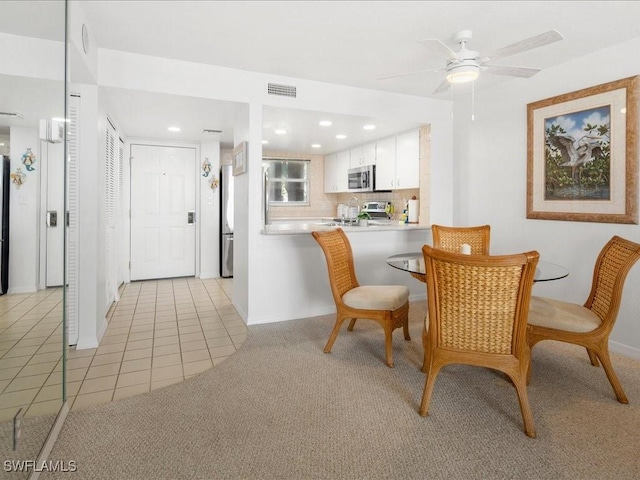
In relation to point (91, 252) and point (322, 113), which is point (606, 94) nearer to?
point (322, 113)

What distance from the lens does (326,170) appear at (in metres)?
7.26

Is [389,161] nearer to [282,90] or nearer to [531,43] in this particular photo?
[282,90]

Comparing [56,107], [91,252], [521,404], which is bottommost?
[521,404]

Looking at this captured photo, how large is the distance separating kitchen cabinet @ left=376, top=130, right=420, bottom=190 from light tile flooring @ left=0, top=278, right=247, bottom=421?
263 centimetres

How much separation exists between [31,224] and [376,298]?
2.10 metres

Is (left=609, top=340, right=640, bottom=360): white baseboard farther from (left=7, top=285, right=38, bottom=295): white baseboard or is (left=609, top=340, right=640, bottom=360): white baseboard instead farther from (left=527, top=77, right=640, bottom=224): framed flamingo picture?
(left=7, top=285, right=38, bottom=295): white baseboard

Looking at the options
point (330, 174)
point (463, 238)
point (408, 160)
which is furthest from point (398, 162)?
point (330, 174)

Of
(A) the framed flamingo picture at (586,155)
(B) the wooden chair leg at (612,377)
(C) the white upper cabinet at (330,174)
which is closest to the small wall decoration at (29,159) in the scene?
(B) the wooden chair leg at (612,377)

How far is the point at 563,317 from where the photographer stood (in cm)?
236

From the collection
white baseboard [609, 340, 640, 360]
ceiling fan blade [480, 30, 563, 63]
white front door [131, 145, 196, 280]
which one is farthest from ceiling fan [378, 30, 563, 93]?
white front door [131, 145, 196, 280]

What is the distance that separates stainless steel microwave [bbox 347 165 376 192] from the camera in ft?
18.6

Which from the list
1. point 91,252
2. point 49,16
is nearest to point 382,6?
point 49,16

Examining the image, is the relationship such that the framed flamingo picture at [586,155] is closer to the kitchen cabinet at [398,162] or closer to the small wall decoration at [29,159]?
Answer: the kitchen cabinet at [398,162]

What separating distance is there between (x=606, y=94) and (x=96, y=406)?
13.6 feet
